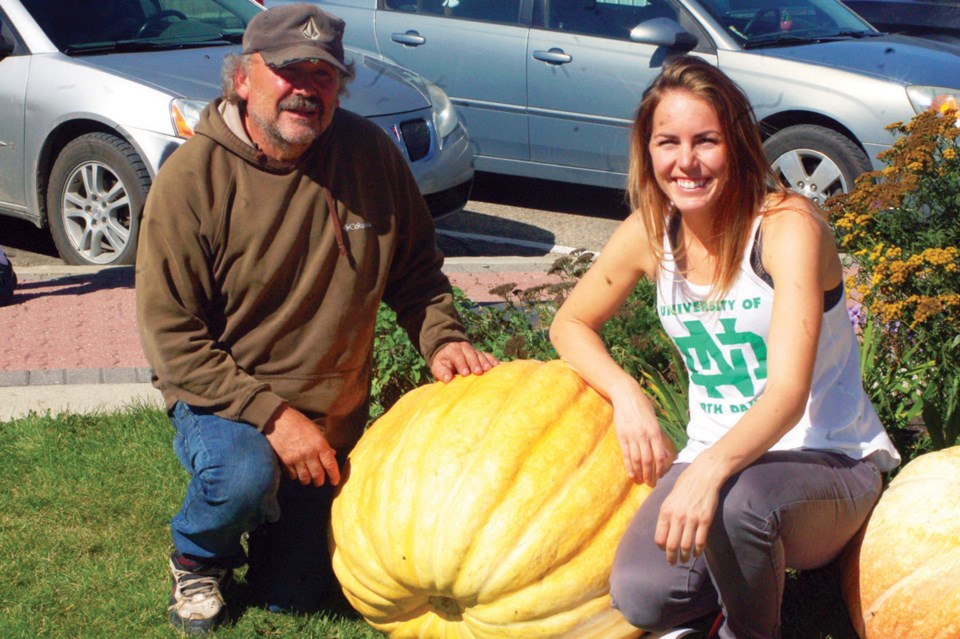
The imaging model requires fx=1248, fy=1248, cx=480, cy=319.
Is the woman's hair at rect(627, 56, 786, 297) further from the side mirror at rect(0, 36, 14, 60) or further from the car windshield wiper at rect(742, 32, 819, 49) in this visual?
the car windshield wiper at rect(742, 32, 819, 49)

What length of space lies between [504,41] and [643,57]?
1.03 meters

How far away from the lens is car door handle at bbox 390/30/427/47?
9.10 meters

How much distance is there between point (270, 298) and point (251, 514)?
0.58 meters

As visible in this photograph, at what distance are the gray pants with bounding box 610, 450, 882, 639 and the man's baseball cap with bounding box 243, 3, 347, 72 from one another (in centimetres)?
144

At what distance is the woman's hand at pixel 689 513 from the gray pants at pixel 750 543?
59 millimetres

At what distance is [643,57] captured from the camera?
8406mm

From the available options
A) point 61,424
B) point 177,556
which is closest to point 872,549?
point 177,556

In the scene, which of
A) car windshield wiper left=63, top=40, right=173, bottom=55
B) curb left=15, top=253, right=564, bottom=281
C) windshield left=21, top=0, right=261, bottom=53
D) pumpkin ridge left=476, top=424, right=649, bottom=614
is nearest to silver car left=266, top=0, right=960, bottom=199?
windshield left=21, top=0, right=261, bottom=53

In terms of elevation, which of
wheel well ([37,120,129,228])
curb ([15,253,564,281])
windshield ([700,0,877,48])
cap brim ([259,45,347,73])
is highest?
cap brim ([259,45,347,73])

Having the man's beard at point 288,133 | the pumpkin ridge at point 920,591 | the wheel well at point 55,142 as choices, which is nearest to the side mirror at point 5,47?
the wheel well at point 55,142

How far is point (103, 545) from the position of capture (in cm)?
398

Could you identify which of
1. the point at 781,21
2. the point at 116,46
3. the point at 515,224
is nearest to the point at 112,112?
the point at 116,46

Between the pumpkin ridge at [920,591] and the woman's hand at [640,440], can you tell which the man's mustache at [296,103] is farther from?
the pumpkin ridge at [920,591]

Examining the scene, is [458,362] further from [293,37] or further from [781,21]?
[781,21]
